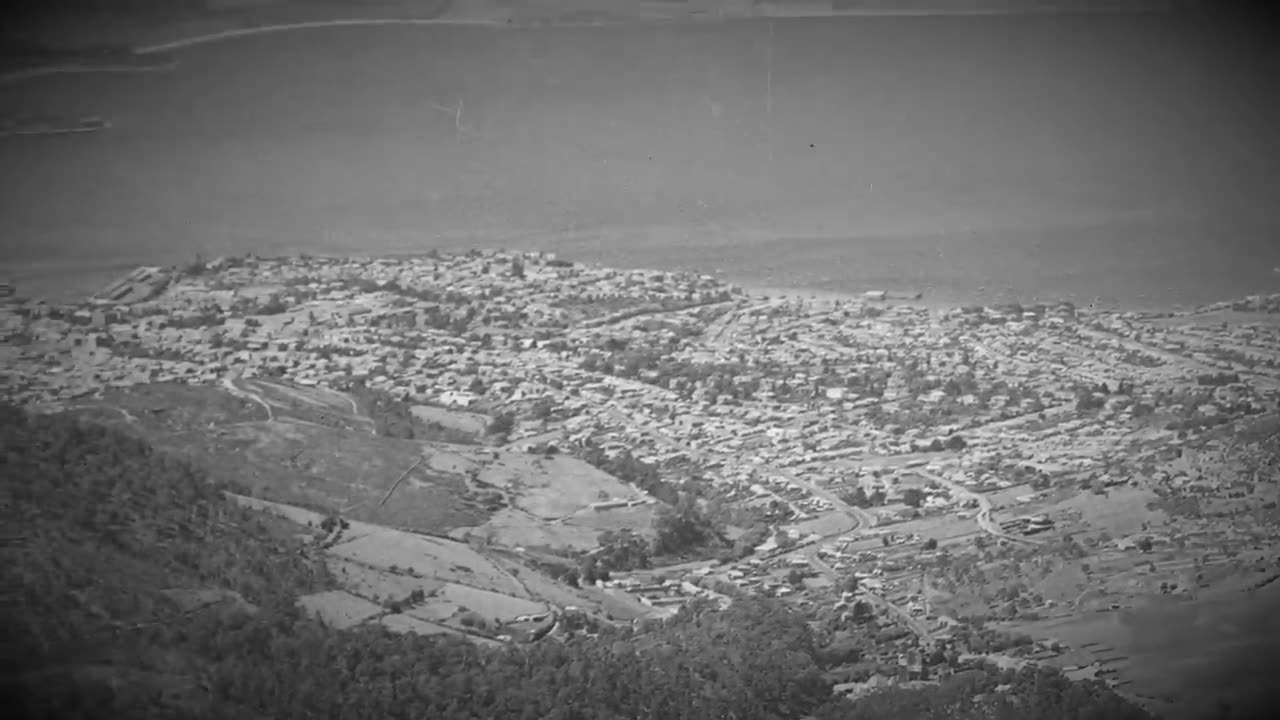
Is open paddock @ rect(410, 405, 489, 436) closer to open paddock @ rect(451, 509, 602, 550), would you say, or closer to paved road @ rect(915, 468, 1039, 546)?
open paddock @ rect(451, 509, 602, 550)

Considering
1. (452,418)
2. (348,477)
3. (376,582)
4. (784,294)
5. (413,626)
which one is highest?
(784,294)

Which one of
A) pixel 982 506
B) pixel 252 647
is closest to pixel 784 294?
pixel 982 506

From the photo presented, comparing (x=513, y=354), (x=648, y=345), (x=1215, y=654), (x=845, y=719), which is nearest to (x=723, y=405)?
(x=648, y=345)

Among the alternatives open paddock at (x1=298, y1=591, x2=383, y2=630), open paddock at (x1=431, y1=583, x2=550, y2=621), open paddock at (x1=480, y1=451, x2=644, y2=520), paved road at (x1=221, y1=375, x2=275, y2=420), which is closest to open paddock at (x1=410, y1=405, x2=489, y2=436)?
open paddock at (x1=480, y1=451, x2=644, y2=520)

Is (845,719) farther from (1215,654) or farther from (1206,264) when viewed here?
(1206,264)

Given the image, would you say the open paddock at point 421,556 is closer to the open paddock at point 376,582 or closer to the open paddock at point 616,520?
the open paddock at point 376,582

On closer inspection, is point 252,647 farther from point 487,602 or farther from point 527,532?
point 527,532

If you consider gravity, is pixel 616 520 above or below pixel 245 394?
below

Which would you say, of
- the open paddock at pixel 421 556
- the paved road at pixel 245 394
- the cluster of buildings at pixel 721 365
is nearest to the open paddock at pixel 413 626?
the open paddock at pixel 421 556
